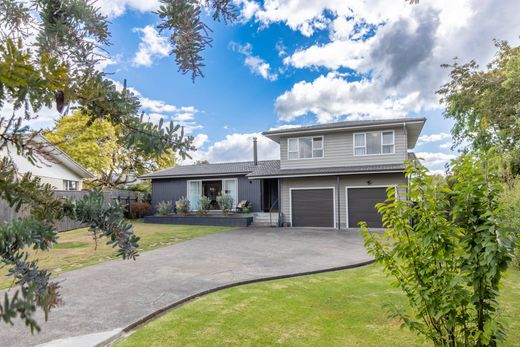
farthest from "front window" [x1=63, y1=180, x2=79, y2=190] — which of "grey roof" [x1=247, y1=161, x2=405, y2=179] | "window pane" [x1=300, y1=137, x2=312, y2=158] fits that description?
"window pane" [x1=300, y1=137, x2=312, y2=158]

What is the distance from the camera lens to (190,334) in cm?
440

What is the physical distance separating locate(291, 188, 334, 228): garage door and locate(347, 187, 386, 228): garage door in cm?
102

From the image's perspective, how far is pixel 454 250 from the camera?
118 inches

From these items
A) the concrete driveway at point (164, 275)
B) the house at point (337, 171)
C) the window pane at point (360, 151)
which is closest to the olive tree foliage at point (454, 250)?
the concrete driveway at point (164, 275)

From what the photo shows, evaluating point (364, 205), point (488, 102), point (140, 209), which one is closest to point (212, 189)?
point (140, 209)

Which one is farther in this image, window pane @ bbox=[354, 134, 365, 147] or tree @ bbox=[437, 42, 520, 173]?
window pane @ bbox=[354, 134, 365, 147]

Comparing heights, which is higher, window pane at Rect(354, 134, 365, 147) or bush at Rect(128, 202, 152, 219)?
window pane at Rect(354, 134, 365, 147)

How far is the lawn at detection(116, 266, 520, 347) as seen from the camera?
13.8 ft

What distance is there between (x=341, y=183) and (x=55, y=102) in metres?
17.2

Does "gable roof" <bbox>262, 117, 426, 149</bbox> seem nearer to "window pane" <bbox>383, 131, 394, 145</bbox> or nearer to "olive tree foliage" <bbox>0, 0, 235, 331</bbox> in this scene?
"window pane" <bbox>383, 131, 394, 145</bbox>

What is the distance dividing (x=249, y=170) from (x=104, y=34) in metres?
19.3

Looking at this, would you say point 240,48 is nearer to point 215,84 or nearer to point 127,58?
point 215,84

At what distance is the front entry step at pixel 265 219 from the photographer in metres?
18.7

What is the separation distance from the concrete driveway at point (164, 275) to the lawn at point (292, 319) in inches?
26.0
